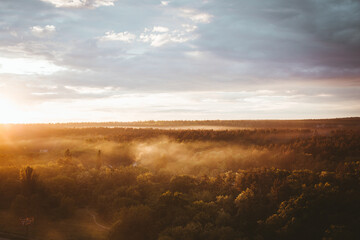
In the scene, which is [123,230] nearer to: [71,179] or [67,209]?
[67,209]

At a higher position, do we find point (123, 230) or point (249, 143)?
point (249, 143)

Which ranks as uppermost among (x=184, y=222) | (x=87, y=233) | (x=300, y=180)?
(x=300, y=180)

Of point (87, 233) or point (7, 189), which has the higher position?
point (7, 189)

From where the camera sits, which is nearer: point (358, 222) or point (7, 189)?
point (358, 222)

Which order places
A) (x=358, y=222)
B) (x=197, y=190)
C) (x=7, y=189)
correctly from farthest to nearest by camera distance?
(x=7, y=189) → (x=197, y=190) → (x=358, y=222)

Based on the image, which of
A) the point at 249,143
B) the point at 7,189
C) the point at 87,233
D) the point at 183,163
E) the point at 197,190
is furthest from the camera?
the point at 249,143

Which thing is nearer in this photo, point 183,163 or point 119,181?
point 119,181

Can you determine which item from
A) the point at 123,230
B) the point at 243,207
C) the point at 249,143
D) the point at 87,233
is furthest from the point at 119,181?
the point at 249,143

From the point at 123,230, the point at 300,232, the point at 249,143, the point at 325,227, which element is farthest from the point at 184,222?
the point at 249,143

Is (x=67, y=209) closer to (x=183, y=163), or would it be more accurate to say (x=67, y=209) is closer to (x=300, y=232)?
(x=300, y=232)
